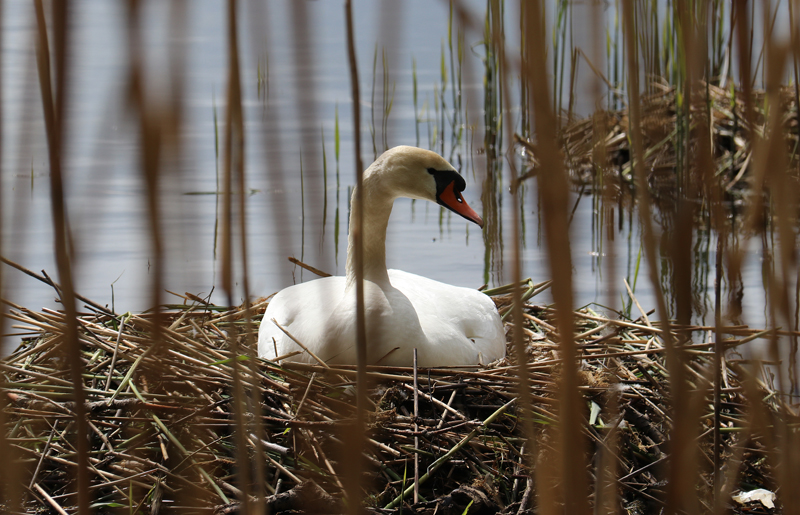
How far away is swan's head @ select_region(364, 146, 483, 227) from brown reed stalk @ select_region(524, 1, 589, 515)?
2.42m

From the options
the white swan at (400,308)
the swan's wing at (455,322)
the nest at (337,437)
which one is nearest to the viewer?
the nest at (337,437)

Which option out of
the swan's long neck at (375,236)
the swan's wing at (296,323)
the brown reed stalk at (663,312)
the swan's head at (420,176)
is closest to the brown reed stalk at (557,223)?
the brown reed stalk at (663,312)

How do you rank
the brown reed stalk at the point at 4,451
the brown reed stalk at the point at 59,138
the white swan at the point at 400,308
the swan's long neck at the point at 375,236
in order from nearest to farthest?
the brown reed stalk at the point at 59,138
the brown reed stalk at the point at 4,451
the white swan at the point at 400,308
the swan's long neck at the point at 375,236

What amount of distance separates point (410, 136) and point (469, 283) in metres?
3.08

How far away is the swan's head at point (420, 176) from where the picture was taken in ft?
10.5

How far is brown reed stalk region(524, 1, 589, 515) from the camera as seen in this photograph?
72cm

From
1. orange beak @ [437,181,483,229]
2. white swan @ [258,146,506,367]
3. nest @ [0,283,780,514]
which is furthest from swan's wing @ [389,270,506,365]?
orange beak @ [437,181,483,229]

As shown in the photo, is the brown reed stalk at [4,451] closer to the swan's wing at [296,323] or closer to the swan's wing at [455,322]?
the swan's wing at [296,323]

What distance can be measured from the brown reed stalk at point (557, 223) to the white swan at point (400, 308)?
1.80m

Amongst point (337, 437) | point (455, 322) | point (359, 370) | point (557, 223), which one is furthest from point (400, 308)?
point (557, 223)

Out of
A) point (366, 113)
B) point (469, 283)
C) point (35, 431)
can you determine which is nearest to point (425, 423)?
point (35, 431)

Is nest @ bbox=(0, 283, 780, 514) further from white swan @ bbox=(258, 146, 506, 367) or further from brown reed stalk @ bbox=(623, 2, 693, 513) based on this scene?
brown reed stalk @ bbox=(623, 2, 693, 513)

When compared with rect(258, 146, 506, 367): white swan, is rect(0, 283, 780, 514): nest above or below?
below

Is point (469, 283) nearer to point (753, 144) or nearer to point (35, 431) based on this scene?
point (35, 431)
